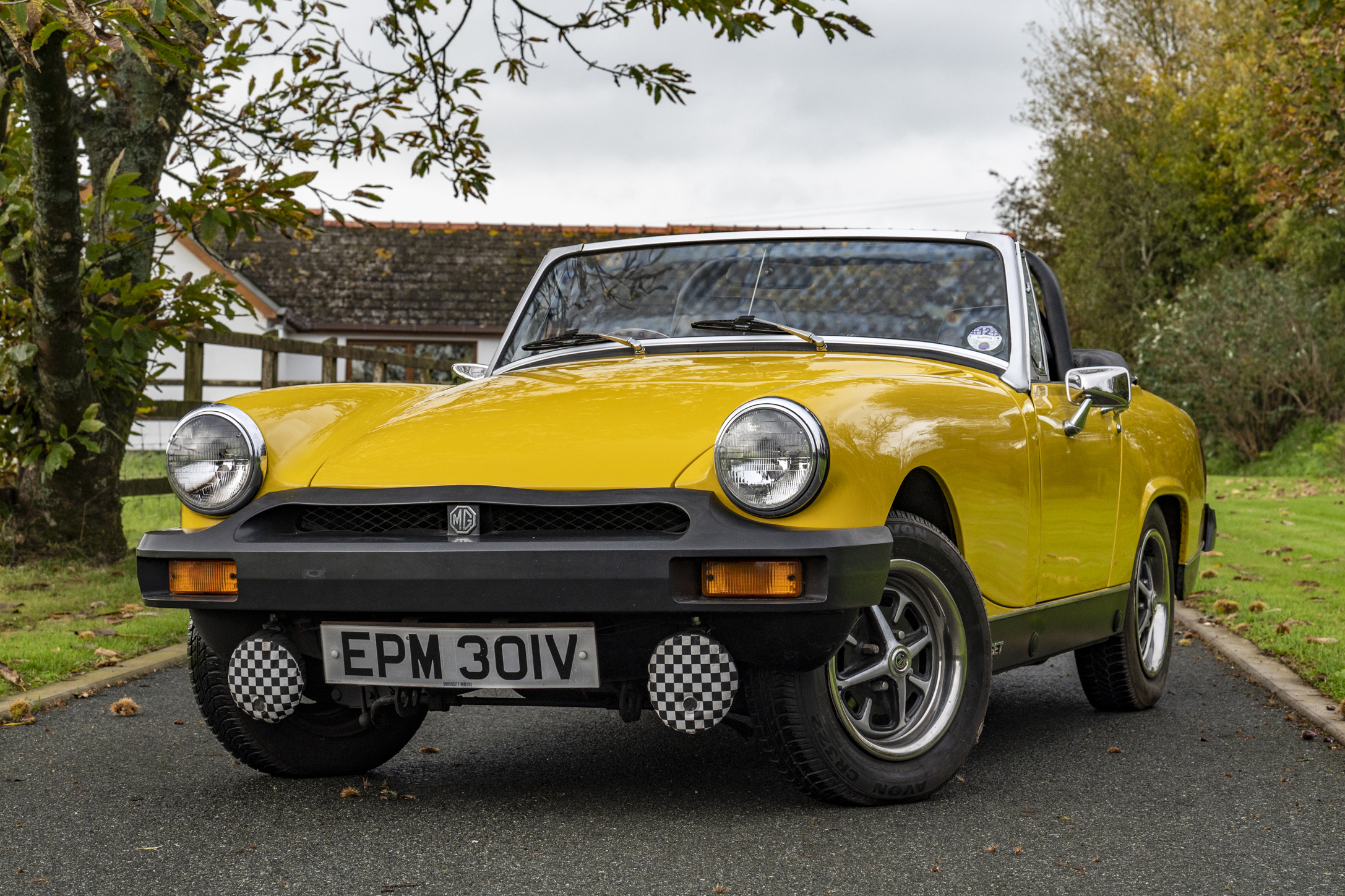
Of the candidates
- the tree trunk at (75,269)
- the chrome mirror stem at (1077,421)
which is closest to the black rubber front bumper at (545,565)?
the chrome mirror stem at (1077,421)

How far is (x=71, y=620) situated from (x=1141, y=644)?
481 cm

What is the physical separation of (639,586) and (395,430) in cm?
97

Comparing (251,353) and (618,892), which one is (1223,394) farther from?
(618,892)

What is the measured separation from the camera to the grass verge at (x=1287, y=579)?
20.5ft

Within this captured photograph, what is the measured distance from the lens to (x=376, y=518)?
3578 mm

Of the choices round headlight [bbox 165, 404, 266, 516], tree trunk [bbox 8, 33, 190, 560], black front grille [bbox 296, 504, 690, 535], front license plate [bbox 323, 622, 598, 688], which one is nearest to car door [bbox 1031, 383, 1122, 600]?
black front grille [bbox 296, 504, 690, 535]

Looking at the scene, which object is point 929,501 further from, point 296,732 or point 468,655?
point 296,732

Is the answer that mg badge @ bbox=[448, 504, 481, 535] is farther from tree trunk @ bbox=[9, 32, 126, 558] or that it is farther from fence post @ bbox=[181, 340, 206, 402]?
fence post @ bbox=[181, 340, 206, 402]

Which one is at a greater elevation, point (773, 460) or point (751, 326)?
point (751, 326)

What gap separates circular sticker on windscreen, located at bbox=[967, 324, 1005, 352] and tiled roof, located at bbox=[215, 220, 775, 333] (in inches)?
876

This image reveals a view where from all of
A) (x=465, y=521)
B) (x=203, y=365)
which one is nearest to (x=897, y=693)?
(x=465, y=521)

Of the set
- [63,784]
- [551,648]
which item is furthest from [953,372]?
[63,784]

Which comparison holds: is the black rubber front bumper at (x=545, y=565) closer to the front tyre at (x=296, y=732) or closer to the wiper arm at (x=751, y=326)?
the front tyre at (x=296, y=732)

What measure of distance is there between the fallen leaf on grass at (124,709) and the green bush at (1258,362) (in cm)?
2245
